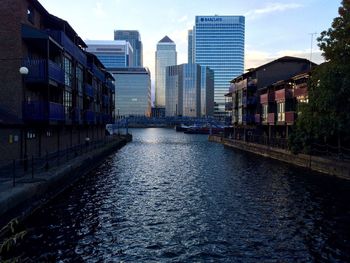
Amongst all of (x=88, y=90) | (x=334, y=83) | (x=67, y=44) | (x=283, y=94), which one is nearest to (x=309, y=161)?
(x=334, y=83)

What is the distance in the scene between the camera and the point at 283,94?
55.0 metres

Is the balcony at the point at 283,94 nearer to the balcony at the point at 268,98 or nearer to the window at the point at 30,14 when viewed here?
the balcony at the point at 268,98

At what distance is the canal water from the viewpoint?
1443 cm

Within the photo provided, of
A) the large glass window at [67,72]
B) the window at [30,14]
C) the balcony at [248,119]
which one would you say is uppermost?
the window at [30,14]

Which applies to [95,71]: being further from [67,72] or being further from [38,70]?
[38,70]

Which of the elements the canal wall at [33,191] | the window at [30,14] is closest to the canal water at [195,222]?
the canal wall at [33,191]

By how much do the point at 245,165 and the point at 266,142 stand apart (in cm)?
1619

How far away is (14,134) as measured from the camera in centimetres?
2928

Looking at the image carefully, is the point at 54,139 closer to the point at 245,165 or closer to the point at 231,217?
the point at 245,165

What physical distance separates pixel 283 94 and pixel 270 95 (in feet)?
19.2

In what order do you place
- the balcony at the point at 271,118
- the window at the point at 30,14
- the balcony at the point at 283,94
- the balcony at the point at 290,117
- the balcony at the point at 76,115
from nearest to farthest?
the window at the point at 30,14 → the balcony at the point at 76,115 → the balcony at the point at 290,117 → the balcony at the point at 283,94 → the balcony at the point at 271,118

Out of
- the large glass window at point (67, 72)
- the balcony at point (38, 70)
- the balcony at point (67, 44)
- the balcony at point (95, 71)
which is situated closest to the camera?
the balcony at point (38, 70)

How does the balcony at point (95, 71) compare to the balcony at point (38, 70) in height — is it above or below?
above

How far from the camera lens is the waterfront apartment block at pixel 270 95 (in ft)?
175
